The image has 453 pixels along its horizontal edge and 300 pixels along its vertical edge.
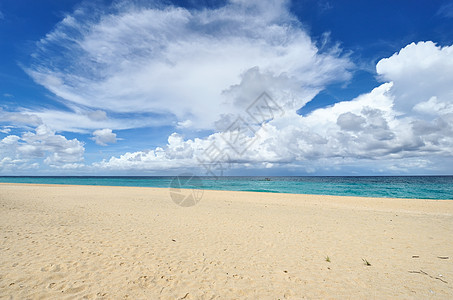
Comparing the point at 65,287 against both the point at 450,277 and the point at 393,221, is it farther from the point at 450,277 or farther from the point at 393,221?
the point at 393,221

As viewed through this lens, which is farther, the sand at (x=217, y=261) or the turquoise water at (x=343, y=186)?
the turquoise water at (x=343, y=186)

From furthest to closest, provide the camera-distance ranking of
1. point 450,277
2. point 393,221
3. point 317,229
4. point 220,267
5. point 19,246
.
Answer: point 393,221 → point 317,229 → point 19,246 → point 220,267 → point 450,277

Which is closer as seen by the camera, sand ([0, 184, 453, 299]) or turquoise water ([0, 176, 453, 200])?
sand ([0, 184, 453, 299])

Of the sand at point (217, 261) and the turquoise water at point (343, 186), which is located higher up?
the sand at point (217, 261)

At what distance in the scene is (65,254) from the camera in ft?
22.3

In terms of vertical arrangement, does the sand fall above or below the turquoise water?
above

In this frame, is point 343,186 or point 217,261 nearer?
point 217,261

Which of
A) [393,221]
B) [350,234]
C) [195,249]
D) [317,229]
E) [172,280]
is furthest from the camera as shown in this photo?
[393,221]

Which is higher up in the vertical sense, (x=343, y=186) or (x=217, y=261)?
(x=217, y=261)

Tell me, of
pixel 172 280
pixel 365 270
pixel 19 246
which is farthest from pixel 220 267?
pixel 19 246

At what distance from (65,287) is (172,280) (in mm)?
2368

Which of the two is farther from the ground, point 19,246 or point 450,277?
point 19,246

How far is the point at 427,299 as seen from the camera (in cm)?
493

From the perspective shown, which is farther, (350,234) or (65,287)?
(350,234)
